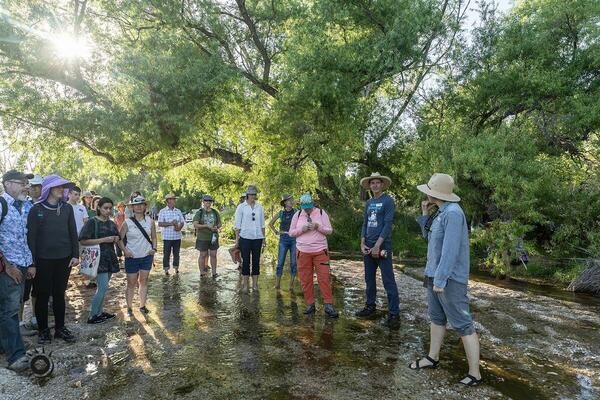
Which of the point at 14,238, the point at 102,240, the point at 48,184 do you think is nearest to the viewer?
the point at 14,238

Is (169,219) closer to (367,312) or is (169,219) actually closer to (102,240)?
(102,240)

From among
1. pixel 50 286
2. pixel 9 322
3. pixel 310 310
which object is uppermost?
pixel 50 286

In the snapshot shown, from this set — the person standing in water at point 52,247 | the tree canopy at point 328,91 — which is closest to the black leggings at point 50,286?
the person standing in water at point 52,247

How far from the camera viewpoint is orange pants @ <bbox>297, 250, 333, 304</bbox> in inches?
263

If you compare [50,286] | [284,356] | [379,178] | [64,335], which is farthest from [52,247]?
[379,178]

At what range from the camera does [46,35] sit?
1138 centimetres

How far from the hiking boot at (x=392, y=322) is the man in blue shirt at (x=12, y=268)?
460cm

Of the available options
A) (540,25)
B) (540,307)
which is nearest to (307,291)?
(540,307)

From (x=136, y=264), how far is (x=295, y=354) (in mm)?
3108

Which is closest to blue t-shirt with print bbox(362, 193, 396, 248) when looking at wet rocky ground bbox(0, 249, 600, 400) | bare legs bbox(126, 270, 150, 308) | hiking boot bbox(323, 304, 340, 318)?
hiking boot bbox(323, 304, 340, 318)

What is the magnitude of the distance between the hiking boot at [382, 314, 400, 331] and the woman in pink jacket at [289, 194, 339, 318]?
31.2 inches

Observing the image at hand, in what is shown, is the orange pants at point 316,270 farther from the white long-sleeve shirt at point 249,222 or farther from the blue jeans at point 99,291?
the blue jeans at point 99,291

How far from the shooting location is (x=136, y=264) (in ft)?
21.9

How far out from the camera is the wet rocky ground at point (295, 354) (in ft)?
13.5
